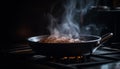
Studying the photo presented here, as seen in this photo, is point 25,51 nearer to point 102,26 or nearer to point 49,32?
point 49,32

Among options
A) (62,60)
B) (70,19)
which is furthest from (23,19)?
(62,60)

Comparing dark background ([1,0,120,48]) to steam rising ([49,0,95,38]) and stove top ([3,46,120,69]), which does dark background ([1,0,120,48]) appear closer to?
steam rising ([49,0,95,38])

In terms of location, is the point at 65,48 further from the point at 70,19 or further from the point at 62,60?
the point at 70,19

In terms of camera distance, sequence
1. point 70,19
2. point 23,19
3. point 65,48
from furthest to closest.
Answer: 1. point 70,19
2. point 23,19
3. point 65,48

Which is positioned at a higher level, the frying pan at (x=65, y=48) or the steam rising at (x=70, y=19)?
the steam rising at (x=70, y=19)

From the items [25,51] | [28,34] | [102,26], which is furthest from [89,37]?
[102,26]

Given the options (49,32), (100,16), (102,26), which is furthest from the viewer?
(100,16)

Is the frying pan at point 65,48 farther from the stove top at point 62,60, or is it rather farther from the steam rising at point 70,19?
the steam rising at point 70,19

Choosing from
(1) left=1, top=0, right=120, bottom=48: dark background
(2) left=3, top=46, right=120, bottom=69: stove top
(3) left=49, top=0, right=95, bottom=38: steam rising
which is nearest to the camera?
(2) left=3, top=46, right=120, bottom=69: stove top

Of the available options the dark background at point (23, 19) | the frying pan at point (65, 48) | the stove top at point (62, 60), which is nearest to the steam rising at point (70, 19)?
the dark background at point (23, 19)

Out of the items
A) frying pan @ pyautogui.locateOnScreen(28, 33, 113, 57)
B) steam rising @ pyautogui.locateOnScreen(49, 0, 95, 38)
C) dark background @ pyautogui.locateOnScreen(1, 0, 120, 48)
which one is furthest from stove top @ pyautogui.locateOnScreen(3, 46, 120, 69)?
steam rising @ pyautogui.locateOnScreen(49, 0, 95, 38)

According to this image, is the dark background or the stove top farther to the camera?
the dark background
